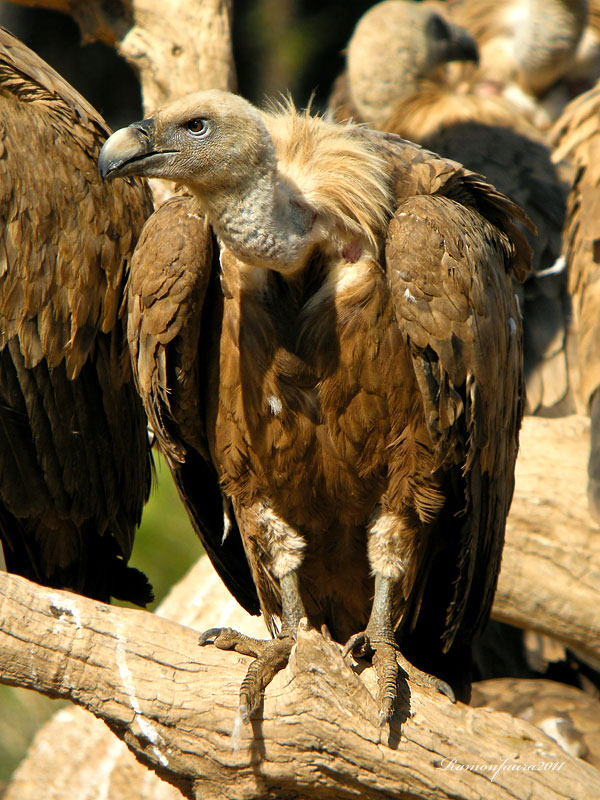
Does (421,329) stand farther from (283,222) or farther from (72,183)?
(72,183)

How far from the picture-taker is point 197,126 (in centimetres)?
309

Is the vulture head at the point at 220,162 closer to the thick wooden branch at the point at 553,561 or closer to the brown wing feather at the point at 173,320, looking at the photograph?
the brown wing feather at the point at 173,320

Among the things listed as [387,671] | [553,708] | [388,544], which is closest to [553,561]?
[553,708]

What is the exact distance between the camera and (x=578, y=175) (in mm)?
5898

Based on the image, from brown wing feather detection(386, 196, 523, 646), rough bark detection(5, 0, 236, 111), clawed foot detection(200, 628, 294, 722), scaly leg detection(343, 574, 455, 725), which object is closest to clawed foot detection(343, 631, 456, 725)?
scaly leg detection(343, 574, 455, 725)

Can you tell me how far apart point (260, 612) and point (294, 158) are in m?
A: 1.78

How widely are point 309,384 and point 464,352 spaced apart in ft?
1.62

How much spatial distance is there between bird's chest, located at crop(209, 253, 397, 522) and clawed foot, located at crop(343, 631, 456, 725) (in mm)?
461

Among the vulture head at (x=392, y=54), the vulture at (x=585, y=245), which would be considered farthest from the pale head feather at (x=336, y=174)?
the vulture head at (x=392, y=54)

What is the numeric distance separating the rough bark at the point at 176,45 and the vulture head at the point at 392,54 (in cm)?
226

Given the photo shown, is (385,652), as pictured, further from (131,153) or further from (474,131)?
(474,131)

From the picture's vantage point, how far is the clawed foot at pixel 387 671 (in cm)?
312

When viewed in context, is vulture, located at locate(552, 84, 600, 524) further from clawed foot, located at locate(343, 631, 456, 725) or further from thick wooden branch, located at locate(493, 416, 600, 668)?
clawed foot, located at locate(343, 631, 456, 725)

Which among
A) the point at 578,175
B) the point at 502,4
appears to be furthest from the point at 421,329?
the point at 502,4
